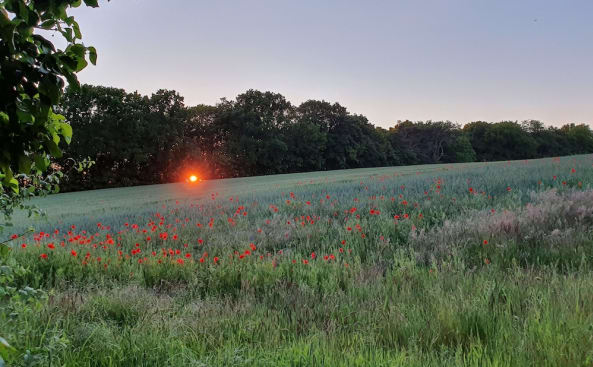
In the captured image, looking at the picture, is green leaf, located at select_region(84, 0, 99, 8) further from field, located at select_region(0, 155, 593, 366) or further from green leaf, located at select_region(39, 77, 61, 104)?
field, located at select_region(0, 155, 593, 366)

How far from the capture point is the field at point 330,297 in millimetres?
2568

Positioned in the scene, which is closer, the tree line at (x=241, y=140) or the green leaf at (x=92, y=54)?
the green leaf at (x=92, y=54)

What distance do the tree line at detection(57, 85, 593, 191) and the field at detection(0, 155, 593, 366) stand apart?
94.1ft

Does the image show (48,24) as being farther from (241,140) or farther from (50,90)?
(241,140)

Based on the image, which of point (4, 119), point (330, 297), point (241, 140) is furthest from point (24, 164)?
point (241, 140)

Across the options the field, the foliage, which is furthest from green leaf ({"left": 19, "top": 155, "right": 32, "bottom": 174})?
the field

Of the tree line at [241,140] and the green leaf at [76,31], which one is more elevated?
the tree line at [241,140]

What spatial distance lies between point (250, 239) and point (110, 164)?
42.5m

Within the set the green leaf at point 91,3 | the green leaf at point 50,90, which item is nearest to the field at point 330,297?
the green leaf at point 50,90

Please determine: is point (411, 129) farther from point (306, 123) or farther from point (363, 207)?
point (363, 207)

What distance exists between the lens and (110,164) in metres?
44.3

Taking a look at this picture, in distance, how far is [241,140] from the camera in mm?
55344

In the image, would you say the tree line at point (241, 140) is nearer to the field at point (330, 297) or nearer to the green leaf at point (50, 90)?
the field at point (330, 297)

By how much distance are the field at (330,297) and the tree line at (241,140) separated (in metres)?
28.7
